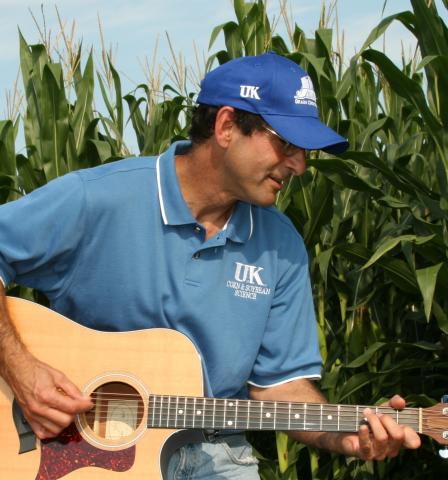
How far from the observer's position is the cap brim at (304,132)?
3.35 m

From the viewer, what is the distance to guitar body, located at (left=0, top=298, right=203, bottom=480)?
10.6ft

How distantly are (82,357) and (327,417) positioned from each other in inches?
31.0

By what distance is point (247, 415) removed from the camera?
10.8 feet

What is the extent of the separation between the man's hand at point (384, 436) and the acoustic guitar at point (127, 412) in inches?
2.2

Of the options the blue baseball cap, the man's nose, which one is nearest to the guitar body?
the man's nose

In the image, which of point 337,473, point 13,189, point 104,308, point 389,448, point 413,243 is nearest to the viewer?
point 389,448

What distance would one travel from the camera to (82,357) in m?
3.34

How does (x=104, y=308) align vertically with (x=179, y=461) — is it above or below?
above

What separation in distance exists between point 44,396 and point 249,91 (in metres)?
1.19

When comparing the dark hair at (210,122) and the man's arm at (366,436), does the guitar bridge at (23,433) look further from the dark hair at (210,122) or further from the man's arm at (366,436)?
the dark hair at (210,122)

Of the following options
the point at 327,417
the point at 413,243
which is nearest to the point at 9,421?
the point at 327,417

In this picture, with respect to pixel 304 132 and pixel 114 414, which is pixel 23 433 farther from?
pixel 304 132

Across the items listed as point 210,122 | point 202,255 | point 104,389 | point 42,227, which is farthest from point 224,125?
point 104,389

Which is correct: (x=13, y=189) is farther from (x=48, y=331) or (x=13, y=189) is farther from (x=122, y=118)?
(x=48, y=331)
